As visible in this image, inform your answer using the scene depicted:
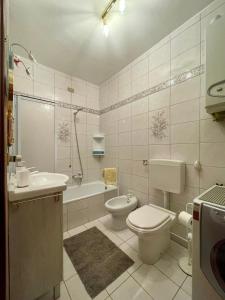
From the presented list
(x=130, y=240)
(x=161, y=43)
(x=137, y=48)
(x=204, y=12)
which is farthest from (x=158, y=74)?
(x=130, y=240)

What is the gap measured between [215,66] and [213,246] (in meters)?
1.30

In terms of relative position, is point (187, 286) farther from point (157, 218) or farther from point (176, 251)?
point (157, 218)

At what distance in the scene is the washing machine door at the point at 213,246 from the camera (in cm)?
78

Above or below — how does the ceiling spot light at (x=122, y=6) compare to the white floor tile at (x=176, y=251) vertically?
above

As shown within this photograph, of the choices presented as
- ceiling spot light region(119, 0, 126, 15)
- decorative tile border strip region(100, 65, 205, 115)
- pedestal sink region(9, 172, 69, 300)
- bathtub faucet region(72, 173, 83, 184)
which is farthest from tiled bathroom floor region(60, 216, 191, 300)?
ceiling spot light region(119, 0, 126, 15)

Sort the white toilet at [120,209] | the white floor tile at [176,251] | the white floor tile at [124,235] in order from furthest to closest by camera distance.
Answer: the white toilet at [120,209] → the white floor tile at [124,235] → the white floor tile at [176,251]

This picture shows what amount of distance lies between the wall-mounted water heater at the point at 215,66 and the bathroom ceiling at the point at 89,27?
0.51 metres

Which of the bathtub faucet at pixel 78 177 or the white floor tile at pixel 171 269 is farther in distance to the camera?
the bathtub faucet at pixel 78 177

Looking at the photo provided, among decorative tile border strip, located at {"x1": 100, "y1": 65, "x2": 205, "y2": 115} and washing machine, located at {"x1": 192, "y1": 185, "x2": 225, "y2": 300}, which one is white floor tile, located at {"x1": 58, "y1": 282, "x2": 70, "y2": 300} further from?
decorative tile border strip, located at {"x1": 100, "y1": 65, "x2": 205, "y2": 115}

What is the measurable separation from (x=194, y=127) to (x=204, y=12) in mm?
1146

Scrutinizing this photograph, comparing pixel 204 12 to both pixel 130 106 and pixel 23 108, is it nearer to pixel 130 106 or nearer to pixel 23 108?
pixel 130 106

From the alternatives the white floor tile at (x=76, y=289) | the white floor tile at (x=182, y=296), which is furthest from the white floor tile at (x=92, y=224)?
the white floor tile at (x=182, y=296)

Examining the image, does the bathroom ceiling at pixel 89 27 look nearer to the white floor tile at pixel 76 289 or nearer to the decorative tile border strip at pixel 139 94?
the decorative tile border strip at pixel 139 94

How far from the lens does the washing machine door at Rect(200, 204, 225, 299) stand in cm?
78
